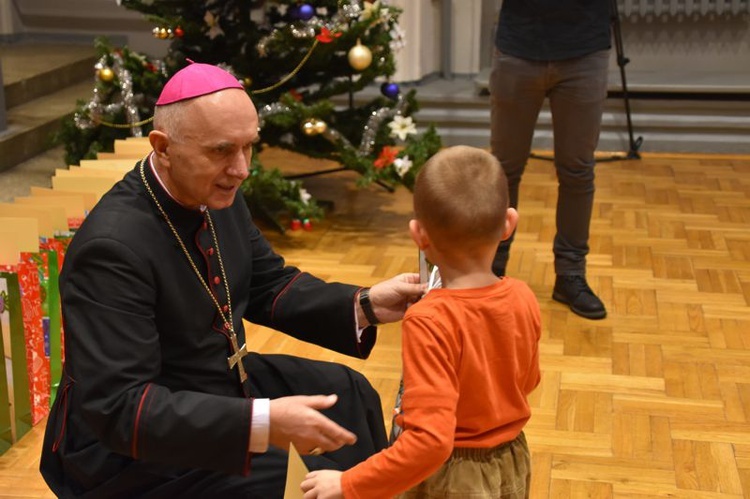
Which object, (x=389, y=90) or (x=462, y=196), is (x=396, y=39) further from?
(x=462, y=196)

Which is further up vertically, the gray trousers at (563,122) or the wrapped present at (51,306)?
the gray trousers at (563,122)

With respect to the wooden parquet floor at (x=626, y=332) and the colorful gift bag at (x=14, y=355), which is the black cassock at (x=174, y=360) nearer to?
the wooden parquet floor at (x=626, y=332)

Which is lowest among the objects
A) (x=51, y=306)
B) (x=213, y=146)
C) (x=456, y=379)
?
(x=51, y=306)

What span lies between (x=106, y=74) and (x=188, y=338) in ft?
9.57

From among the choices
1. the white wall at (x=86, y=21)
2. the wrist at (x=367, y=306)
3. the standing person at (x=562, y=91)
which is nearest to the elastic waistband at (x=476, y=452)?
the wrist at (x=367, y=306)

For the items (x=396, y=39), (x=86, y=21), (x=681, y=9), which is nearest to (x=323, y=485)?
(x=396, y=39)

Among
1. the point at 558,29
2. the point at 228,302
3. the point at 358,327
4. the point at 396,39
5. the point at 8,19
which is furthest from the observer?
the point at 8,19

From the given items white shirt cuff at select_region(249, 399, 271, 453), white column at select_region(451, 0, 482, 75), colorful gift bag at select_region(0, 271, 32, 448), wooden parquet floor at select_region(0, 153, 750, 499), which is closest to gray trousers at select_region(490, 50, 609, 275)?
wooden parquet floor at select_region(0, 153, 750, 499)

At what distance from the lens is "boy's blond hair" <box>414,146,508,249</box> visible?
1.59 meters

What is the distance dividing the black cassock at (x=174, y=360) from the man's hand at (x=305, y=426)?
2.3 inches

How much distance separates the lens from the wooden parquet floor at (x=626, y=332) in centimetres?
278

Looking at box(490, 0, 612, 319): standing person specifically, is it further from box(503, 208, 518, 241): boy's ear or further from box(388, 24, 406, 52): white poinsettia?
box(503, 208, 518, 241): boy's ear

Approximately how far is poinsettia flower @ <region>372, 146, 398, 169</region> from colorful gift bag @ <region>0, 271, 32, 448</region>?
2099mm

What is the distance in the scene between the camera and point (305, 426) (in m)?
1.74
